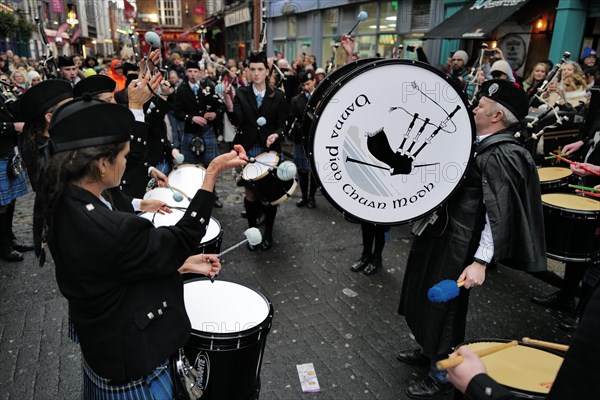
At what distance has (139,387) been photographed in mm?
1858

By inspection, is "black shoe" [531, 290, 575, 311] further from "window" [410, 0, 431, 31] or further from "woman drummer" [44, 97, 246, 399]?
"window" [410, 0, 431, 31]

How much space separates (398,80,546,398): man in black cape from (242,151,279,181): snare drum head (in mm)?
2242


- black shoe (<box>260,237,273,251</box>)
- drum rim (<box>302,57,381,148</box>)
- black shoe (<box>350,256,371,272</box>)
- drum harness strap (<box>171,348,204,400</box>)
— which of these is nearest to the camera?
drum harness strap (<box>171,348,204,400</box>)

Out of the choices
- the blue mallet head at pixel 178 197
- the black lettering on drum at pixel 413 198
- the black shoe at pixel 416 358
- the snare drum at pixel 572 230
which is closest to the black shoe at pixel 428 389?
the black shoe at pixel 416 358

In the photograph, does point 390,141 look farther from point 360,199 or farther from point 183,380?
point 183,380

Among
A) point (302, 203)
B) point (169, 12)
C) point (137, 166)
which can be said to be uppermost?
point (169, 12)

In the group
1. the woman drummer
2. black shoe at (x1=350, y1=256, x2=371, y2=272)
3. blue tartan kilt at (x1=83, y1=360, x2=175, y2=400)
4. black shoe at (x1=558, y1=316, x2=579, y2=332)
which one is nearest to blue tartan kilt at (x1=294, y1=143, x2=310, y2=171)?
black shoe at (x1=350, y1=256, x2=371, y2=272)

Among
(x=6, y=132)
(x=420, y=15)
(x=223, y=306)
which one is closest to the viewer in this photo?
(x=223, y=306)

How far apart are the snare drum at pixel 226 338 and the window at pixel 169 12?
59.0 m

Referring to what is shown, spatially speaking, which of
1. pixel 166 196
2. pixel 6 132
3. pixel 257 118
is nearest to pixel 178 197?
pixel 166 196

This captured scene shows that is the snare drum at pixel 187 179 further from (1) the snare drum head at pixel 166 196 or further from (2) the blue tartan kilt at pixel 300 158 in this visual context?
(2) the blue tartan kilt at pixel 300 158

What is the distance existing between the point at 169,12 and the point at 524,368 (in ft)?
204

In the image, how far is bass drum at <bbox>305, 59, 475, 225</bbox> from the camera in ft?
7.20

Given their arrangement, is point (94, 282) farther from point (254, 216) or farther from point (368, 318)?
point (254, 216)
